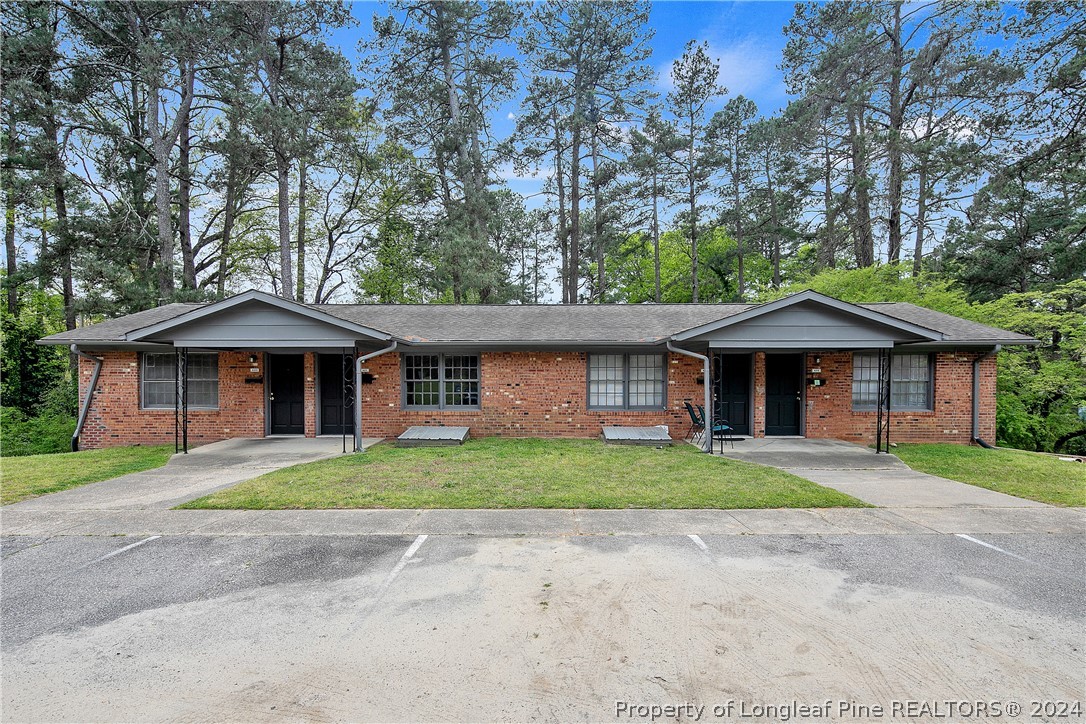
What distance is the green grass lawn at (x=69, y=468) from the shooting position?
683 centimetres

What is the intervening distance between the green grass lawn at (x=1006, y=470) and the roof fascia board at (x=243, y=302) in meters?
10.2

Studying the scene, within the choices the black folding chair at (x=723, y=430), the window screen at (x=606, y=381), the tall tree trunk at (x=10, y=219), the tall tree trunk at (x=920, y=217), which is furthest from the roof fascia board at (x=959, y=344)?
the tall tree trunk at (x=10, y=219)

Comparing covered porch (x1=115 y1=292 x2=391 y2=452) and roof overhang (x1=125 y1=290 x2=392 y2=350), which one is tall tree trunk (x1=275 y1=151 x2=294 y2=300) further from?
roof overhang (x1=125 y1=290 x2=392 y2=350)

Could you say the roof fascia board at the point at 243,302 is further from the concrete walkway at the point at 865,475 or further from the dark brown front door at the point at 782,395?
the dark brown front door at the point at 782,395

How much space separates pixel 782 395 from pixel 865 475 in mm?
3548

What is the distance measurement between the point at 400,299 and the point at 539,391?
52.4ft

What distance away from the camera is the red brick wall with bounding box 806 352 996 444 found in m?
10.5

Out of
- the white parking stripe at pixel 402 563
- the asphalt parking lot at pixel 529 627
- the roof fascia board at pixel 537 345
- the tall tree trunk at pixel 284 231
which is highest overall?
the tall tree trunk at pixel 284 231

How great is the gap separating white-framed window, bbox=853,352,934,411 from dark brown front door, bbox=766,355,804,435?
4.21ft

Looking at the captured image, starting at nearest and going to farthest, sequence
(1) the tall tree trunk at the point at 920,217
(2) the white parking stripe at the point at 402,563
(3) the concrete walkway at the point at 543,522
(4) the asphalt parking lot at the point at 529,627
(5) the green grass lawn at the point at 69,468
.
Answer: (4) the asphalt parking lot at the point at 529,627
(2) the white parking stripe at the point at 402,563
(3) the concrete walkway at the point at 543,522
(5) the green grass lawn at the point at 69,468
(1) the tall tree trunk at the point at 920,217

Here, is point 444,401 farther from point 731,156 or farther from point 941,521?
point 731,156

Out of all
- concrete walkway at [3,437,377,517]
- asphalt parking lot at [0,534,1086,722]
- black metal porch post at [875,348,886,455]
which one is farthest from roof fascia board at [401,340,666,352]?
asphalt parking lot at [0,534,1086,722]

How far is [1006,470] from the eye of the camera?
796 cm

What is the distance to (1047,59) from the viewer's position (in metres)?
11.5
